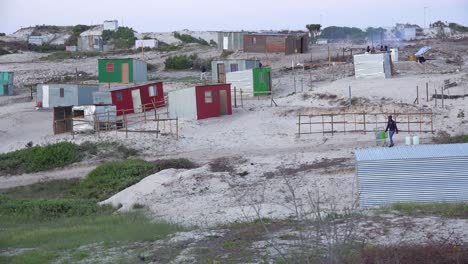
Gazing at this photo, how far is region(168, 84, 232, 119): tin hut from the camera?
131 feet

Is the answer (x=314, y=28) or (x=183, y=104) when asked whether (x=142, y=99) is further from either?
(x=314, y=28)

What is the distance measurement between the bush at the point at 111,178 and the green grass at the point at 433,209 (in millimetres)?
11851

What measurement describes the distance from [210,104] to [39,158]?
10188 mm

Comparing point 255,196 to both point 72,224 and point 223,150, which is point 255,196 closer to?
point 72,224

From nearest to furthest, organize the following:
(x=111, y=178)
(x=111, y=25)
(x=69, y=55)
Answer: (x=111, y=178) < (x=69, y=55) < (x=111, y=25)

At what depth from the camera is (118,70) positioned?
5203cm

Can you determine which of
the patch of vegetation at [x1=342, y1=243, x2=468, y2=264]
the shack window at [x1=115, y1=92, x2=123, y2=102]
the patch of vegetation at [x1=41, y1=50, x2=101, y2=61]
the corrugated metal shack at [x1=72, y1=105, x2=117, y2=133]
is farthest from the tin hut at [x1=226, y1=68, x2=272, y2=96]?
the patch of vegetation at [x1=342, y1=243, x2=468, y2=264]

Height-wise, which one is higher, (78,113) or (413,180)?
(78,113)

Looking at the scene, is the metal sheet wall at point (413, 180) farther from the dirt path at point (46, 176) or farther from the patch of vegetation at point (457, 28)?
the patch of vegetation at point (457, 28)

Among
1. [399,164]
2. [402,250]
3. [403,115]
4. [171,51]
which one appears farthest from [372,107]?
[171,51]

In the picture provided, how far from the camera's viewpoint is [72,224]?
70.8 feet

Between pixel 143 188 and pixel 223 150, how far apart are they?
8289 millimetres

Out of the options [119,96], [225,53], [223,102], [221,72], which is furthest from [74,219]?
[225,53]

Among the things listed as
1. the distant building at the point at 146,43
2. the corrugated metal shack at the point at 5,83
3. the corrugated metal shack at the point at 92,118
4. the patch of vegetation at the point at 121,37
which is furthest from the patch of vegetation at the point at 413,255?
the patch of vegetation at the point at 121,37
